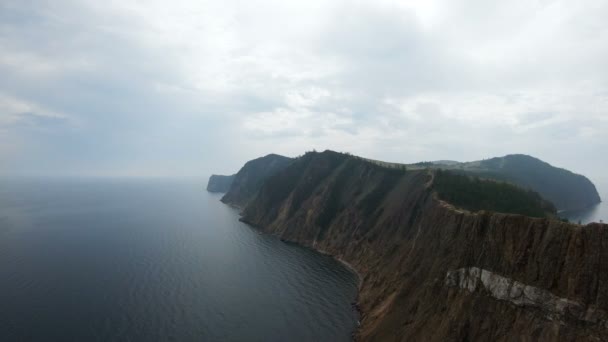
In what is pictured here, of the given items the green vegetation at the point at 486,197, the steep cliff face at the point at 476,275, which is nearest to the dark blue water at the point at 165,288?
the steep cliff face at the point at 476,275

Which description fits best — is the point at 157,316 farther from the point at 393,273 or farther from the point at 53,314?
the point at 393,273

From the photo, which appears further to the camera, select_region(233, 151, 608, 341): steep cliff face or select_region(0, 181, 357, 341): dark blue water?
select_region(0, 181, 357, 341): dark blue water

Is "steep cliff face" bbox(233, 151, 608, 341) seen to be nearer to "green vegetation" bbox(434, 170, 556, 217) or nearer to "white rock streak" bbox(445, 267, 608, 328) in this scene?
"white rock streak" bbox(445, 267, 608, 328)

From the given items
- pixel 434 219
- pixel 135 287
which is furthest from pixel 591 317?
pixel 135 287

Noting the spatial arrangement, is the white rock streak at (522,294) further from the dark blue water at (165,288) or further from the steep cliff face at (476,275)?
the dark blue water at (165,288)

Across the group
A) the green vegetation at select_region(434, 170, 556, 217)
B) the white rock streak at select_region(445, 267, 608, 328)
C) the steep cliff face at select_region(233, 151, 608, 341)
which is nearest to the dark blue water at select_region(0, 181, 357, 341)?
the steep cliff face at select_region(233, 151, 608, 341)

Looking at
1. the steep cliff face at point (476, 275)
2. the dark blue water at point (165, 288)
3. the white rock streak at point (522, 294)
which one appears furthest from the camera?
the dark blue water at point (165, 288)
